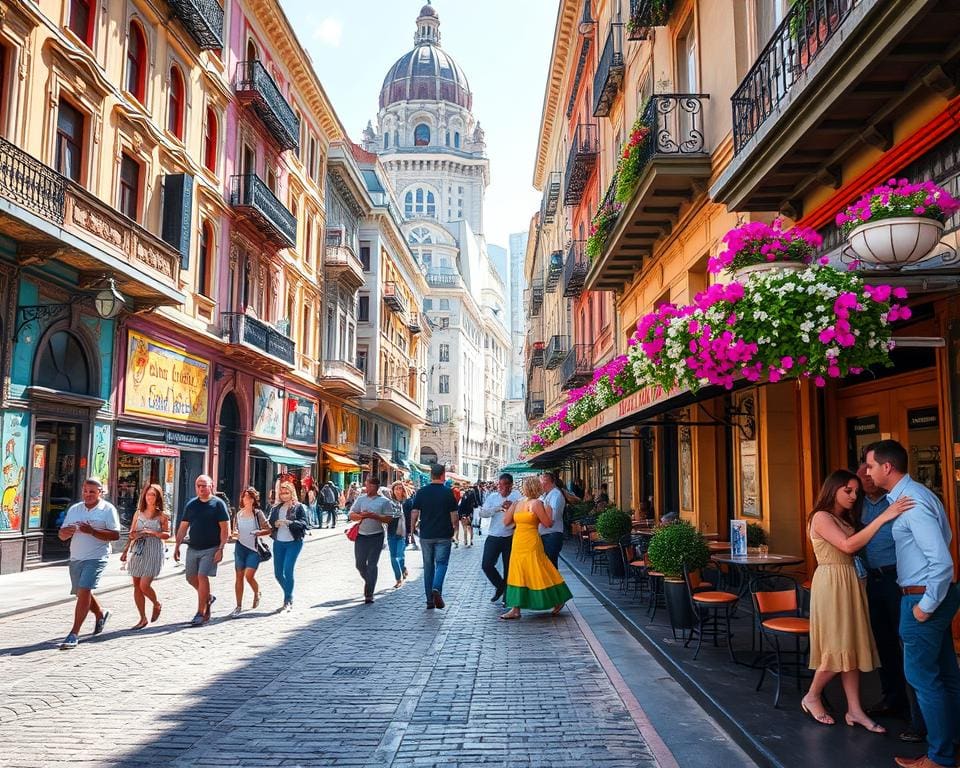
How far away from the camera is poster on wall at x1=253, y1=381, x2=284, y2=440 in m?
29.8

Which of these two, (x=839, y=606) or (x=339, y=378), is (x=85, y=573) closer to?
(x=839, y=606)

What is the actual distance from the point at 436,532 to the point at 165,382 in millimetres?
13033

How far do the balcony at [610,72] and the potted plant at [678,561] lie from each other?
13.8 meters

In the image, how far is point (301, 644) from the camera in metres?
9.35

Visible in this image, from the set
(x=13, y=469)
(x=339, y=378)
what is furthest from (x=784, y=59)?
(x=339, y=378)

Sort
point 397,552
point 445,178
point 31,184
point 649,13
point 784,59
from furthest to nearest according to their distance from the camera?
point 445,178, point 649,13, point 31,184, point 397,552, point 784,59

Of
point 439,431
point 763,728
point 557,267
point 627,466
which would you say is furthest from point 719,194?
point 439,431

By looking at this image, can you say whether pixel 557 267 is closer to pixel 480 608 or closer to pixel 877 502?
pixel 480 608

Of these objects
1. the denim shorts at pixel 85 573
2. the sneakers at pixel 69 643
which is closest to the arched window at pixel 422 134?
the denim shorts at pixel 85 573

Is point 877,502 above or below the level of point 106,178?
below

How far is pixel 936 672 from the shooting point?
4.81 meters

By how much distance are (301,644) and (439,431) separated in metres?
90.1

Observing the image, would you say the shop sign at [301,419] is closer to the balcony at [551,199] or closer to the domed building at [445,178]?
the balcony at [551,199]

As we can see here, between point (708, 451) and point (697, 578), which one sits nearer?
point (697, 578)
